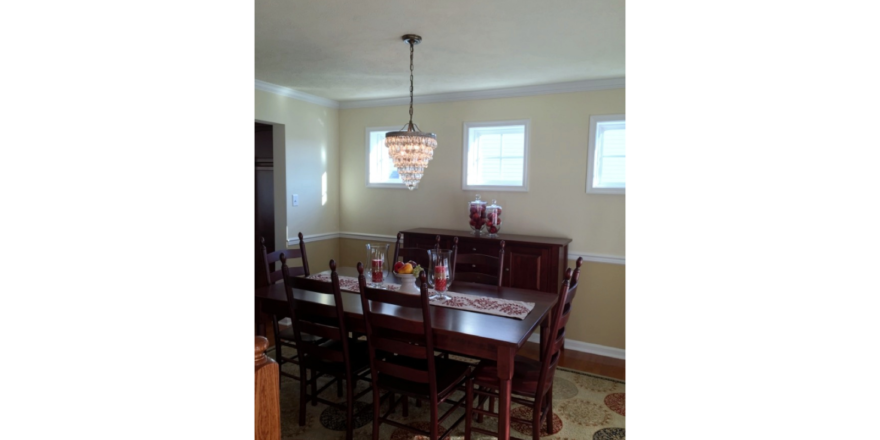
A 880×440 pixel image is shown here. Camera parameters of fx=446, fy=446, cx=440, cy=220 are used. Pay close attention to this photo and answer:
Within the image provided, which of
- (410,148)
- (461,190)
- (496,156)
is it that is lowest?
(461,190)

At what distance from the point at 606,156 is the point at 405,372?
2.52 meters

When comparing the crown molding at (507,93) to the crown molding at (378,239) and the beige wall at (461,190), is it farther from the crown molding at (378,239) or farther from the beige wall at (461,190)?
the crown molding at (378,239)

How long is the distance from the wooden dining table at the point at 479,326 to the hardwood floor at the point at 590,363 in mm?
1001

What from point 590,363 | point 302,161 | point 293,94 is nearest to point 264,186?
point 302,161

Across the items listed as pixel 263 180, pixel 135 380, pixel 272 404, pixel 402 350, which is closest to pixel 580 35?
pixel 402 350

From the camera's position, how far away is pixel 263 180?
4219 mm

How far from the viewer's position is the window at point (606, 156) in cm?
356

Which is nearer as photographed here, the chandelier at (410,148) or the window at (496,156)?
the chandelier at (410,148)

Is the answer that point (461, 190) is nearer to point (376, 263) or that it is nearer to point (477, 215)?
point (477, 215)

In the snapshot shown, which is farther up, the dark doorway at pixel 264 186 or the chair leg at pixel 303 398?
the dark doorway at pixel 264 186

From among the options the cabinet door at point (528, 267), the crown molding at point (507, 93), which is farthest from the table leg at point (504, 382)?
the crown molding at point (507, 93)

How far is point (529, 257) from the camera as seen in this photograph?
3.56m

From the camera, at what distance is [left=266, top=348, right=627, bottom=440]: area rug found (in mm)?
2395
